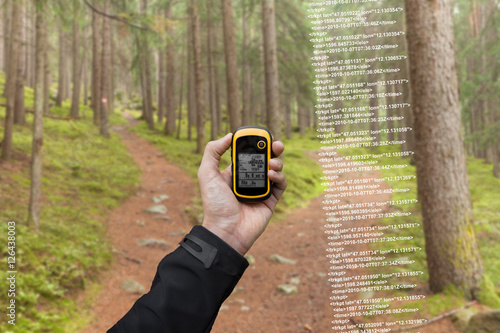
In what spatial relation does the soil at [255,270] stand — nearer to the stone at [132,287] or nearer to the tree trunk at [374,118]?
the stone at [132,287]

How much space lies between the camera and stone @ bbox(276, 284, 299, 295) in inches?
185

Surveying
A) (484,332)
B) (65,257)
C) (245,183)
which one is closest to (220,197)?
(245,183)

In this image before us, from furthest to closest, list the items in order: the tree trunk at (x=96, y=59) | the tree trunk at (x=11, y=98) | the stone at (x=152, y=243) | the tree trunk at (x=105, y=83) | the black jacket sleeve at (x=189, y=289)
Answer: the tree trunk at (x=96, y=59) < the tree trunk at (x=105, y=83) < the tree trunk at (x=11, y=98) < the stone at (x=152, y=243) < the black jacket sleeve at (x=189, y=289)

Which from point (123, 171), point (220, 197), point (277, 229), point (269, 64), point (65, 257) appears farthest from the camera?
point (123, 171)

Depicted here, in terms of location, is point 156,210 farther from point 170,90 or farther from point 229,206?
point 170,90

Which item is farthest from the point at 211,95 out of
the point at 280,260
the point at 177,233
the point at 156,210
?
the point at 280,260

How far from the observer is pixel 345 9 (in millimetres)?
2867

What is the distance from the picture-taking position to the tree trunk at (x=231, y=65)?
822 cm

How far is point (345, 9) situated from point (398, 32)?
686mm

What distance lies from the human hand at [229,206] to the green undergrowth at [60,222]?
3.07 meters

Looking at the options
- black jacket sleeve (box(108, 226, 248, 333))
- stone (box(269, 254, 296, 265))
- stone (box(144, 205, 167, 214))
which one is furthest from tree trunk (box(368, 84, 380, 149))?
stone (box(144, 205, 167, 214))

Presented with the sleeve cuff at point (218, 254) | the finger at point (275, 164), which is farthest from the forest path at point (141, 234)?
the finger at point (275, 164)

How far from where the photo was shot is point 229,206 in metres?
1.85

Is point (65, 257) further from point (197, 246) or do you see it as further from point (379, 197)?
point (379, 197)
